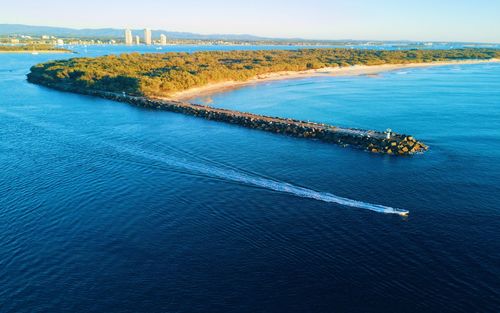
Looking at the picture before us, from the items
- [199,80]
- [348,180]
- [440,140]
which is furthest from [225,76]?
[348,180]

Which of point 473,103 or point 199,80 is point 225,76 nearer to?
point 199,80

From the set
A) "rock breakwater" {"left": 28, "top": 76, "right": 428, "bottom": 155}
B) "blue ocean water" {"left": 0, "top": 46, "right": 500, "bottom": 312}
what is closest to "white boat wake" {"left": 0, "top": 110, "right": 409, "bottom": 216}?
"blue ocean water" {"left": 0, "top": 46, "right": 500, "bottom": 312}

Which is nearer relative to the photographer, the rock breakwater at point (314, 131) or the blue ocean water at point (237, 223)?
the blue ocean water at point (237, 223)

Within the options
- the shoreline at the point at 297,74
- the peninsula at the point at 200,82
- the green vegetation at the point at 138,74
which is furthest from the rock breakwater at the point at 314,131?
the shoreline at the point at 297,74

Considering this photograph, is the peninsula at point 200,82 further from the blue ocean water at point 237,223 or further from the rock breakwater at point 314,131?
the blue ocean water at point 237,223

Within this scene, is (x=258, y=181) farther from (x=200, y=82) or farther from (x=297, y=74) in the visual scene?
(x=297, y=74)

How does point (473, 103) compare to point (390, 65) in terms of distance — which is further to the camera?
point (390, 65)

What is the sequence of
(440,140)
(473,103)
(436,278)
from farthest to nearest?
(473,103)
(440,140)
(436,278)
